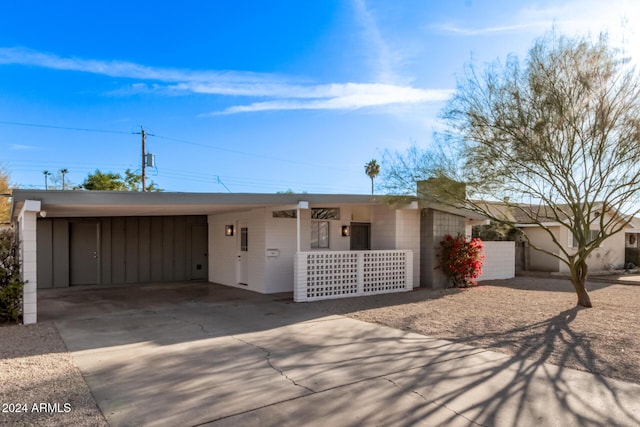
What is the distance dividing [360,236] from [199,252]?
5.93 metres

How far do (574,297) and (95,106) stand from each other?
65.9 feet

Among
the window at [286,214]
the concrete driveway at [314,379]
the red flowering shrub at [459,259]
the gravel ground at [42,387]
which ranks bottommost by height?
the concrete driveway at [314,379]

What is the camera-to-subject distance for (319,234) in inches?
492

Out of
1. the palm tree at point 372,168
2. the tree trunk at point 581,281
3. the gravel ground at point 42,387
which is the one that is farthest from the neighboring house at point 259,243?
the palm tree at point 372,168

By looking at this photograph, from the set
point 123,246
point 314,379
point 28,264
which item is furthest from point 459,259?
point 123,246

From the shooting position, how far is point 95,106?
65.4 ft

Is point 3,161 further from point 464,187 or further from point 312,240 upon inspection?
point 464,187

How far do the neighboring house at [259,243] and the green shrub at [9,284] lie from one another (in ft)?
7.26

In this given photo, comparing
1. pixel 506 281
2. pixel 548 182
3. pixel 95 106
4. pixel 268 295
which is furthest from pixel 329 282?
pixel 95 106

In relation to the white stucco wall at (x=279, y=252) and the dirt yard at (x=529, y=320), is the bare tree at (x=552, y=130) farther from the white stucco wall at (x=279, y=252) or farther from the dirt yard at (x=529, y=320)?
the white stucco wall at (x=279, y=252)

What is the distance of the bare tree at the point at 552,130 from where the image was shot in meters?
8.25

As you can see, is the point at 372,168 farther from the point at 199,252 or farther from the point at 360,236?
the point at 360,236

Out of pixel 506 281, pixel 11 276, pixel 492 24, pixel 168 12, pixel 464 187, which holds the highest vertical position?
pixel 168 12

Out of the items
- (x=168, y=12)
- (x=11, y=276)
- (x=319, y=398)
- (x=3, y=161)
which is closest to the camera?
(x=319, y=398)
